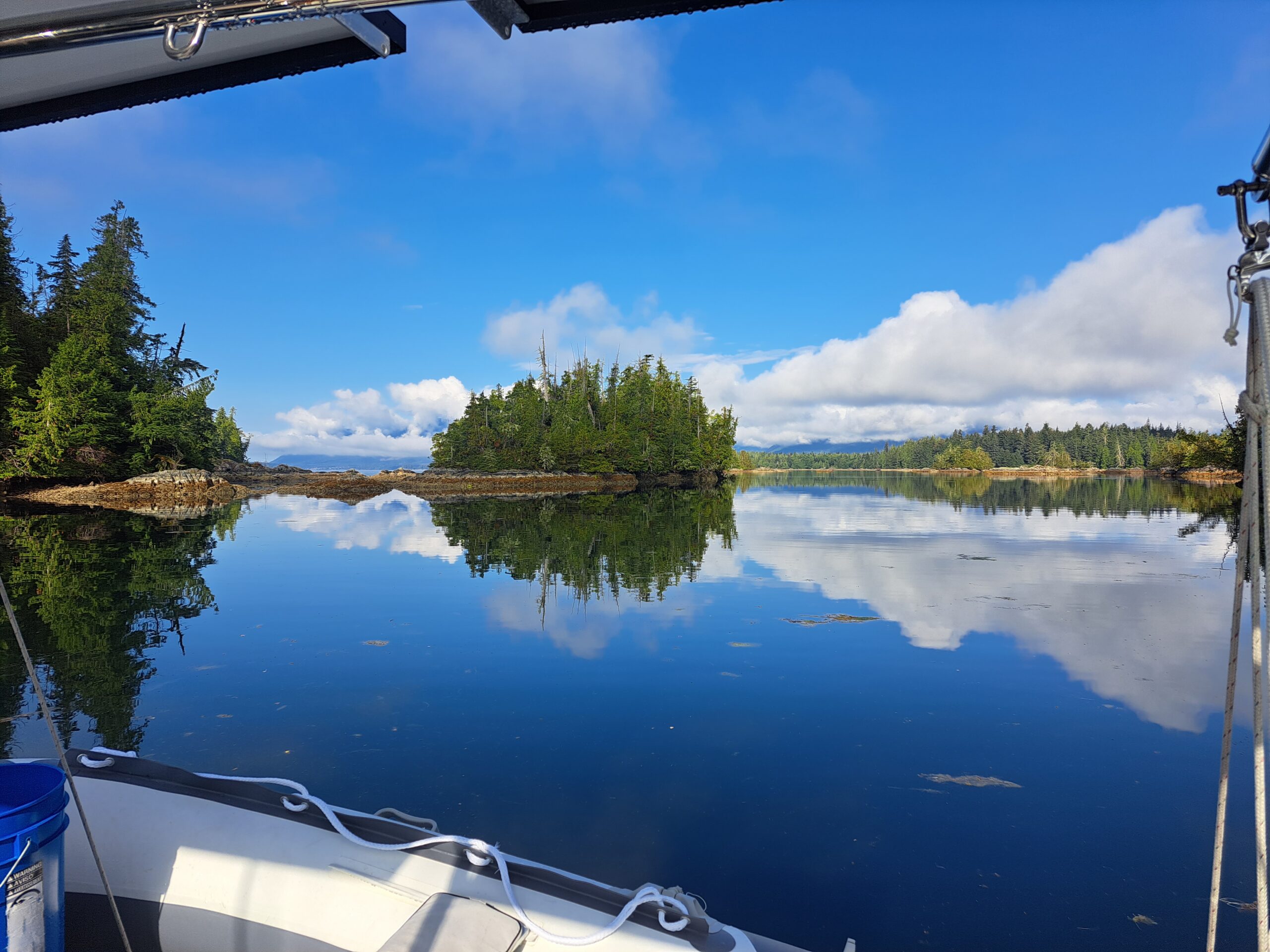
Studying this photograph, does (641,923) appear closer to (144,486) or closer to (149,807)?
(149,807)

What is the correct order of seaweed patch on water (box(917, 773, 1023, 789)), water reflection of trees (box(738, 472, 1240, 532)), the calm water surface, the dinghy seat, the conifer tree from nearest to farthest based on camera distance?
the dinghy seat → the calm water surface → seaweed patch on water (box(917, 773, 1023, 789)) → water reflection of trees (box(738, 472, 1240, 532)) → the conifer tree

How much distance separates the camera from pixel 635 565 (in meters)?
11.6

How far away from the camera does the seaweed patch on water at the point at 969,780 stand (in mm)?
3842

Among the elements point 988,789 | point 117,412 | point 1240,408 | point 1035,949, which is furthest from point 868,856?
point 117,412

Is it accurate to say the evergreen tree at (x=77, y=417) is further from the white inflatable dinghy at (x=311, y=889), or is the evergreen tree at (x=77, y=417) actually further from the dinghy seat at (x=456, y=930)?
the dinghy seat at (x=456, y=930)

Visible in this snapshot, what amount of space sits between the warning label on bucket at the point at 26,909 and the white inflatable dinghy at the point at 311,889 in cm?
46

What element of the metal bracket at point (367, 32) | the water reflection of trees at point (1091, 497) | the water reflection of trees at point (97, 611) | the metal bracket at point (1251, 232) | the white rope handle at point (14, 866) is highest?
the metal bracket at point (367, 32)

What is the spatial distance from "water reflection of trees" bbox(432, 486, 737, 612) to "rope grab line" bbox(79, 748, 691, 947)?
19.8 ft

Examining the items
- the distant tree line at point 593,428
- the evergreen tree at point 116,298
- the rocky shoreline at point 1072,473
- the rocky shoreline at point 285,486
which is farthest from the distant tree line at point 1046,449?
the evergreen tree at point 116,298

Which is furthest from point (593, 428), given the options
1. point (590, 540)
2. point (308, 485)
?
point (590, 540)

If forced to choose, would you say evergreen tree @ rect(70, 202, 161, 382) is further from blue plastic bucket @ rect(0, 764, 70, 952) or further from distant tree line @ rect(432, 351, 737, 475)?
blue plastic bucket @ rect(0, 764, 70, 952)

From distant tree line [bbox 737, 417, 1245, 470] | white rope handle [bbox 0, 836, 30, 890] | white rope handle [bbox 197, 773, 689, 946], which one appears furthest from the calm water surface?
distant tree line [bbox 737, 417, 1245, 470]

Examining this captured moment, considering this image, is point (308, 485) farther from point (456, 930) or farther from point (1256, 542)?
point (1256, 542)

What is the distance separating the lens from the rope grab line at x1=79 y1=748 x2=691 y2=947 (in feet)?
6.20
